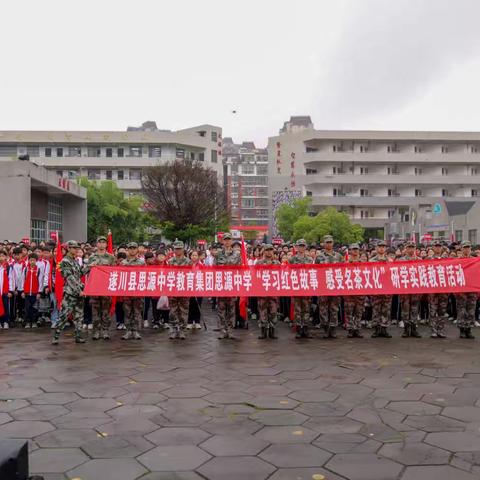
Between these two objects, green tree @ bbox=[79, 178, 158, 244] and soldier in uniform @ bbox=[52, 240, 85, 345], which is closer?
soldier in uniform @ bbox=[52, 240, 85, 345]

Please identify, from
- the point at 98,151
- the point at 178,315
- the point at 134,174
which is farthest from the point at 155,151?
the point at 178,315

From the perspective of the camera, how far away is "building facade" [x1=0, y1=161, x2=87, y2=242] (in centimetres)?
1789

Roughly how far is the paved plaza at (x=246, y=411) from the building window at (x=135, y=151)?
4900 centimetres

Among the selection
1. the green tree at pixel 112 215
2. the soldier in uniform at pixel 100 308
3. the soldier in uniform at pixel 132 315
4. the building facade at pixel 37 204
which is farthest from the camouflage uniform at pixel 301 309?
the green tree at pixel 112 215

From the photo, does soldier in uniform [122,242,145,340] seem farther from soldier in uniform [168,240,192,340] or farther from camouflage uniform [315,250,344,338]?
camouflage uniform [315,250,344,338]

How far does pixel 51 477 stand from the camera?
3.56 metres

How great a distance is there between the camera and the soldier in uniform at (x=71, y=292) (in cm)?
858

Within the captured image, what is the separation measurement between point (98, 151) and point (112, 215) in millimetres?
24523

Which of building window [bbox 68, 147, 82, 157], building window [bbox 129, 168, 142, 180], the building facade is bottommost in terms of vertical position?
the building facade

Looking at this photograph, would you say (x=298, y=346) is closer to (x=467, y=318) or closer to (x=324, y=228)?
(x=467, y=318)

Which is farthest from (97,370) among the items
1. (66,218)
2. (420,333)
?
(66,218)

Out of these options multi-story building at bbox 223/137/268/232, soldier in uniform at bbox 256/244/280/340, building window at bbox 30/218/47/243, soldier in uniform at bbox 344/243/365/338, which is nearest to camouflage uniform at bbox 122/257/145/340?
soldier in uniform at bbox 256/244/280/340

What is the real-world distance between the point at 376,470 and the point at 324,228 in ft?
130

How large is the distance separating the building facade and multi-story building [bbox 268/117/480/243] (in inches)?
1340
